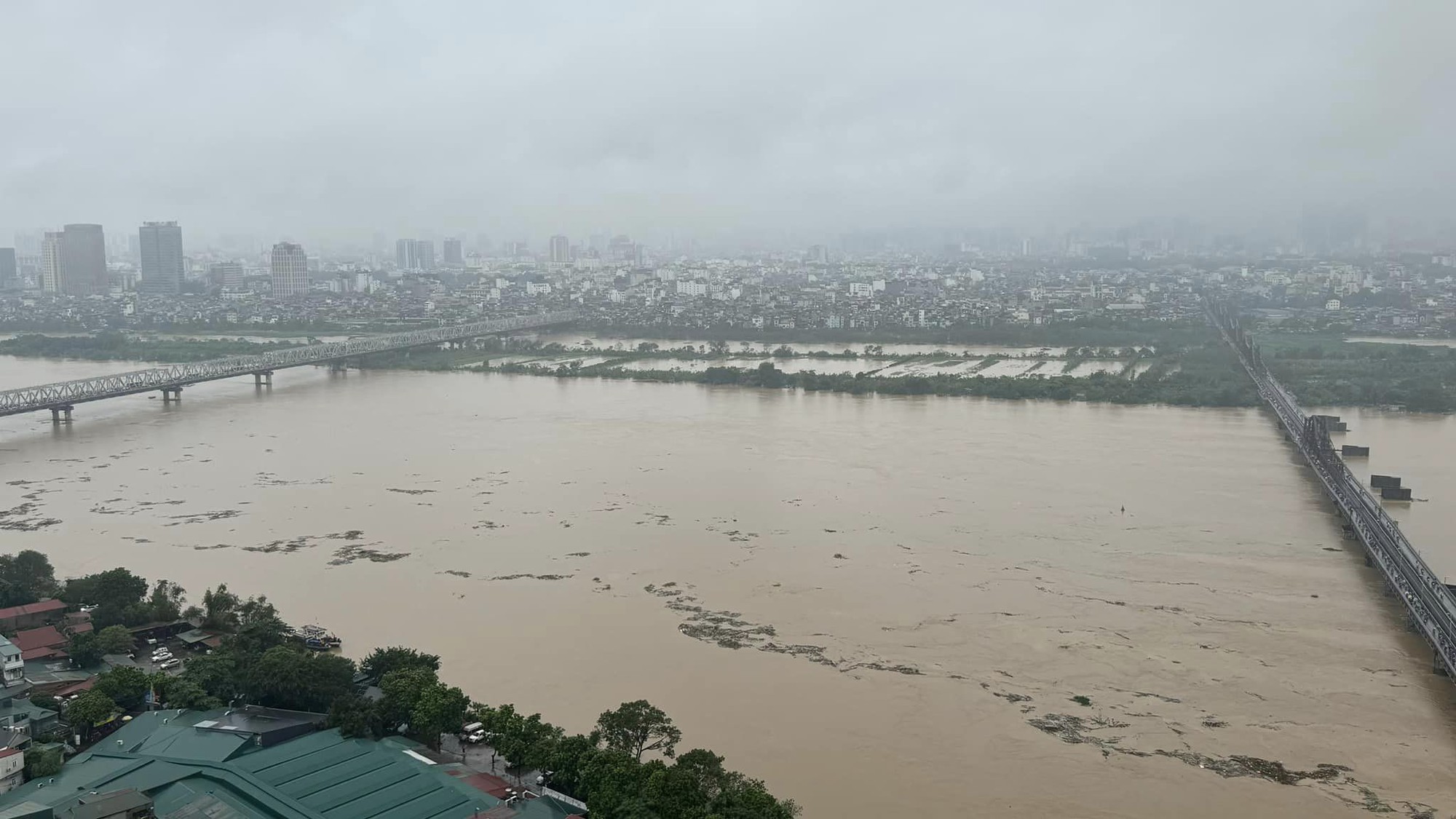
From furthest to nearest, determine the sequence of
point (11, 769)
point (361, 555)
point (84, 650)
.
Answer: point (361, 555) < point (84, 650) < point (11, 769)

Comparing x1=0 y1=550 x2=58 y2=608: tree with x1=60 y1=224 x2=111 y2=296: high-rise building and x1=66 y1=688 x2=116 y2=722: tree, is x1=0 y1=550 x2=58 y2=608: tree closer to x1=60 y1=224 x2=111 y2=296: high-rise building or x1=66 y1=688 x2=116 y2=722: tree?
x1=66 y1=688 x2=116 y2=722: tree

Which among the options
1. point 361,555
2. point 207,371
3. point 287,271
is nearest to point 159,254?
point 287,271

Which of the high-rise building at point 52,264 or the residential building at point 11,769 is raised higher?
the high-rise building at point 52,264

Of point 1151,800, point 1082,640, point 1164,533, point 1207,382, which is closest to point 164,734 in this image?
point 1151,800

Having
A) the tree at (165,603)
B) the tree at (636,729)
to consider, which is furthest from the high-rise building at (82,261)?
the tree at (636,729)

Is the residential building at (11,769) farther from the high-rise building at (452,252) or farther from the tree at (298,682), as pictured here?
the high-rise building at (452,252)

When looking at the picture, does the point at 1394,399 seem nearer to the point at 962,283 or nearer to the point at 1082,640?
the point at 1082,640

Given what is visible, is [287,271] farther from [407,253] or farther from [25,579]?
[25,579]
